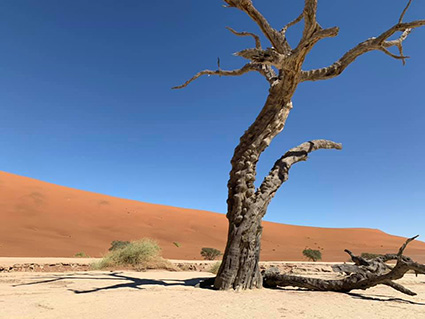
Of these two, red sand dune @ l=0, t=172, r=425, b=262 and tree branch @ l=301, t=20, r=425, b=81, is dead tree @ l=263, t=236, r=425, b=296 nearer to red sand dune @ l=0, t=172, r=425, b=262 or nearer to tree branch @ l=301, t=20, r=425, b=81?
tree branch @ l=301, t=20, r=425, b=81

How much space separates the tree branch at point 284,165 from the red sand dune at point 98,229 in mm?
18732

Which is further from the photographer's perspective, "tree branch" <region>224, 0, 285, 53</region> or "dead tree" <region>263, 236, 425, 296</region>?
"tree branch" <region>224, 0, 285, 53</region>

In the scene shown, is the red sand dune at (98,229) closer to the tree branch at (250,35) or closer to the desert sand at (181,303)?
the desert sand at (181,303)

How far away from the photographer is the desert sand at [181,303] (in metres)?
4.45

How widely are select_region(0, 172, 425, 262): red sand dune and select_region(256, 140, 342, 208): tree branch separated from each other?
1873 centimetres

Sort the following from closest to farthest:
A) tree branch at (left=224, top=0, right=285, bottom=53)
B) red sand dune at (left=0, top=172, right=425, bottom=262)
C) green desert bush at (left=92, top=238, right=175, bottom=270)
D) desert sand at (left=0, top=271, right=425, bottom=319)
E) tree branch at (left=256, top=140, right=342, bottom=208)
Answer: desert sand at (left=0, top=271, right=425, bottom=319) < tree branch at (left=224, top=0, right=285, bottom=53) < tree branch at (left=256, top=140, right=342, bottom=208) < green desert bush at (left=92, top=238, right=175, bottom=270) < red sand dune at (left=0, top=172, right=425, bottom=262)

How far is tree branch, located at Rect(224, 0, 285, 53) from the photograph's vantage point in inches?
269

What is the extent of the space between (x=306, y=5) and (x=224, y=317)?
19.0 feet

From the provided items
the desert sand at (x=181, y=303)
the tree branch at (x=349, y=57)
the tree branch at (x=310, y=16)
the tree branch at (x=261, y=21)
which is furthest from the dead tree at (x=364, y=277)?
the tree branch at (x=261, y=21)

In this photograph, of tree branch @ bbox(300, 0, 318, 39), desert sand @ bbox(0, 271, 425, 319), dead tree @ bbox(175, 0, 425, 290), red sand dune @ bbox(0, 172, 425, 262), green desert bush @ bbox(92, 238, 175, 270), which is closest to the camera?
desert sand @ bbox(0, 271, 425, 319)

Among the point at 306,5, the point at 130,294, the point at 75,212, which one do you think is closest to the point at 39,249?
the point at 75,212

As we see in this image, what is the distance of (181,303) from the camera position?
5.13 m

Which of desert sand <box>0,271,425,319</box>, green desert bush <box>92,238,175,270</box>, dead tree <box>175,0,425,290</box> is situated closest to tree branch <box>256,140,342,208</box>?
dead tree <box>175,0,425,290</box>

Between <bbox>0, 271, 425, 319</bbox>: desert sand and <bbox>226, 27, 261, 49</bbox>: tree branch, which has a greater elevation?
<bbox>226, 27, 261, 49</bbox>: tree branch
